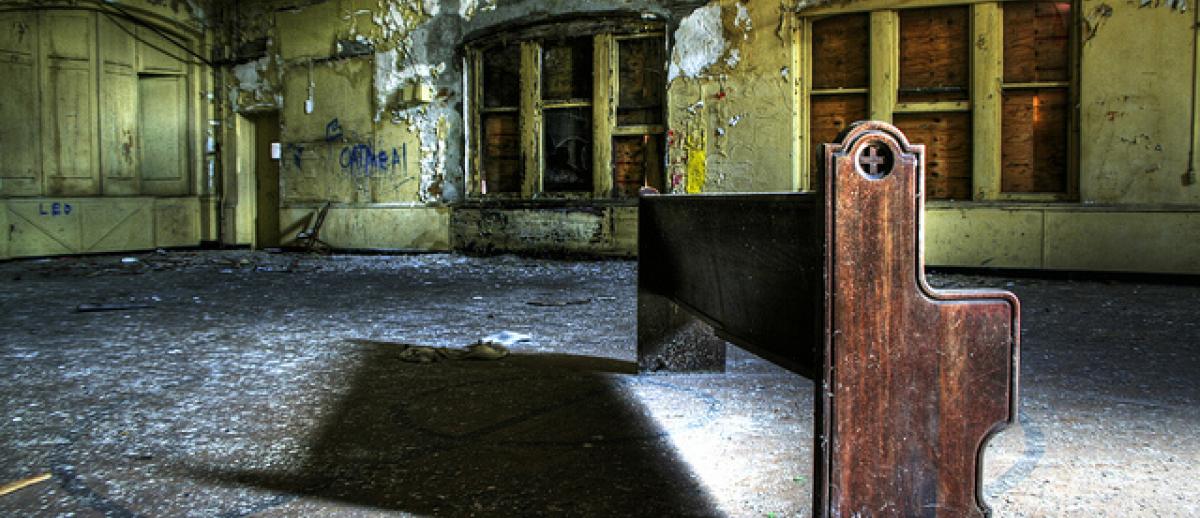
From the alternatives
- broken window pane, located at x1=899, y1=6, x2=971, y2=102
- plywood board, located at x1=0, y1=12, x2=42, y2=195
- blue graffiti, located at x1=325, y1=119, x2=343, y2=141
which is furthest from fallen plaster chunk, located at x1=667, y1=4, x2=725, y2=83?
plywood board, located at x1=0, y1=12, x2=42, y2=195

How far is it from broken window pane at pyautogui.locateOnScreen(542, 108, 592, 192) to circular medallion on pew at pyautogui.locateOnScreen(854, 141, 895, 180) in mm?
7419

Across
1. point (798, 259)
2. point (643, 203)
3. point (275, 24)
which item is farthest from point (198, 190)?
point (798, 259)

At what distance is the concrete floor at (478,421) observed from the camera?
1.78 metres

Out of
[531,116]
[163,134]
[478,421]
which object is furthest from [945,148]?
[163,134]

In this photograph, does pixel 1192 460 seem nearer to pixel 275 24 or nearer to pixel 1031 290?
pixel 1031 290

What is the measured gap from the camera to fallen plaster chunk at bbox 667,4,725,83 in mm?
7852

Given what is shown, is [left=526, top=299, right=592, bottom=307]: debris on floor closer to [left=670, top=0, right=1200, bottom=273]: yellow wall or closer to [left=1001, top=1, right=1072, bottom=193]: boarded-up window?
[left=670, top=0, right=1200, bottom=273]: yellow wall

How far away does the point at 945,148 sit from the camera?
718 cm

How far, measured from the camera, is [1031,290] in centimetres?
590

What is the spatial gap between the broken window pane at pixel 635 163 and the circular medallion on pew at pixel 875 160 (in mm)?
7041

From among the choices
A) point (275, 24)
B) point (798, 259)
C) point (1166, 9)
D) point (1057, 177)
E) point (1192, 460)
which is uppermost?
point (275, 24)

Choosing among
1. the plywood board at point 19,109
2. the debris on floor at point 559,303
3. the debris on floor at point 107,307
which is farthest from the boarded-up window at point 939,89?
the plywood board at point 19,109

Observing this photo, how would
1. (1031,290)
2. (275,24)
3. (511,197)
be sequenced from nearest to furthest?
(1031,290), (511,197), (275,24)

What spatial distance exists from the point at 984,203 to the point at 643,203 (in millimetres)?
5208
